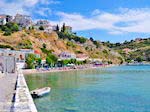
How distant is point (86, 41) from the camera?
199 m

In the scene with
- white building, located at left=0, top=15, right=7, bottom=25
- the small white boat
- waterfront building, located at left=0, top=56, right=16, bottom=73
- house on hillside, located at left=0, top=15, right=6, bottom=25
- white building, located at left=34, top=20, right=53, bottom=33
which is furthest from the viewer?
white building, located at left=34, top=20, right=53, bottom=33

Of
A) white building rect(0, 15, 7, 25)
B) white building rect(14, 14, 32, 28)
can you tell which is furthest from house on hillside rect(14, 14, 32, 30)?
white building rect(0, 15, 7, 25)

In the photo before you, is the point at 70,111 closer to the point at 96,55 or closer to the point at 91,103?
the point at 91,103

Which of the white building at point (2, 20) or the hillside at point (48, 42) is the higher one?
the white building at point (2, 20)

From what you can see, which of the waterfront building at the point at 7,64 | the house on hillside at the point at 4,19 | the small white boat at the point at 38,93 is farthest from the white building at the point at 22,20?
the small white boat at the point at 38,93

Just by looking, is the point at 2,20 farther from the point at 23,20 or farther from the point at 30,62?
the point at 30,62

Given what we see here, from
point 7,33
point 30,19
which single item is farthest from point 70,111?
point 30,19

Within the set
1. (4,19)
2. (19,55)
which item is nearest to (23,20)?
(4,19)

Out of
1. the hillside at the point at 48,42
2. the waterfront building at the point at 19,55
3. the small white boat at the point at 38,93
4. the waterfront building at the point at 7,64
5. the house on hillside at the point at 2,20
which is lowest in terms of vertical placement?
the small white boat at the point at 38,93

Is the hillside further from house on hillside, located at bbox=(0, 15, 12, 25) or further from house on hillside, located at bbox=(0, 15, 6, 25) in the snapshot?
house on hillside, located at bbox=(0, 15, 12, 25)

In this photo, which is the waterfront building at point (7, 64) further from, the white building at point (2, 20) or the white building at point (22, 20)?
the white building at point (22, 20)

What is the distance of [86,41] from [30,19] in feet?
135

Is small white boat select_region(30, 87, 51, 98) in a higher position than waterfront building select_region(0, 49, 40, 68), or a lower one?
lower

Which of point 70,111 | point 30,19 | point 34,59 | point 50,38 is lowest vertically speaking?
point 70,111
